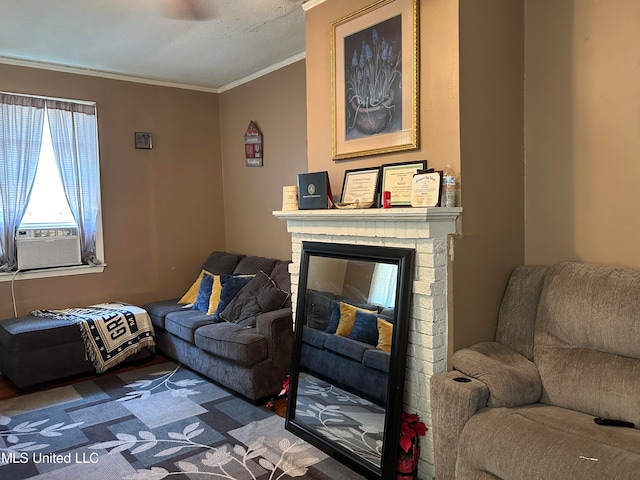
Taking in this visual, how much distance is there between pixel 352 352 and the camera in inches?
102

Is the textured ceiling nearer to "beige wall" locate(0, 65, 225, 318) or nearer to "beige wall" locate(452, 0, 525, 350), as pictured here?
"beige wall" locate(0, 65, 225, 318)

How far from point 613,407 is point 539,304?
0.56 m

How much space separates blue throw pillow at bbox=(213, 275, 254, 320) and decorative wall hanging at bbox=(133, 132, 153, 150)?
1678 millimetres

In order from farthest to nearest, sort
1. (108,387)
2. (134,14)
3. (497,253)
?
(108,387), (134,14), (497,253)

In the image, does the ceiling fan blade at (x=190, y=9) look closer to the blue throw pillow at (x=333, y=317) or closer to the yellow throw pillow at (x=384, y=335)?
the blue throw pillow at (x=333, y=317)

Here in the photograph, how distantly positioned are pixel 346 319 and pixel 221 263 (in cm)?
247

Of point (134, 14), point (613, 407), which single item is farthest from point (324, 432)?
point (134, 14)

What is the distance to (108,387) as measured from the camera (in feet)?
12.2

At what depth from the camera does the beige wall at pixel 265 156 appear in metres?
4.34

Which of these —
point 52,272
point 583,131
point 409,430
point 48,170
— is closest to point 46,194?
point 48,170

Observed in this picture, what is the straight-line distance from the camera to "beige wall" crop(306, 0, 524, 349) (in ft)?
7.63

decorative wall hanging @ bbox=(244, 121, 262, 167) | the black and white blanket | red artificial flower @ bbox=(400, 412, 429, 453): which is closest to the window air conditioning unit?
the black and white blanket

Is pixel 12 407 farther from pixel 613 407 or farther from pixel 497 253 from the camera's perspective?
pixel 613 407

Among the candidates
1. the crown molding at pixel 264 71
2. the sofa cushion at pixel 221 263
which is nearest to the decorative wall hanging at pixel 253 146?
the crown molding at pixel 264 71
